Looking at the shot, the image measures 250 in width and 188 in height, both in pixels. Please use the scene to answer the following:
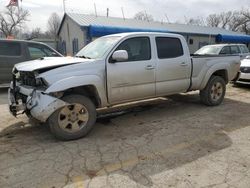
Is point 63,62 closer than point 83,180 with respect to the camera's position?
No

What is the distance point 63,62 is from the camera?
15.3ft

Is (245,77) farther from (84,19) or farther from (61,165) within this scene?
(84,19)

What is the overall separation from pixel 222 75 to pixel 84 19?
17.3 metres

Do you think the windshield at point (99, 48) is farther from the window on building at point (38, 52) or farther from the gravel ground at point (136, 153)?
the window on building at point (38, 52)

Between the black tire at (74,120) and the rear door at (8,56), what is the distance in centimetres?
578

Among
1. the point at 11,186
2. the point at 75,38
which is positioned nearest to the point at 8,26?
the point at 75,38

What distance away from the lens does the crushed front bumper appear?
14.1 feet

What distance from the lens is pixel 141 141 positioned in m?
4.60

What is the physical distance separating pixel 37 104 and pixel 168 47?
128 inches

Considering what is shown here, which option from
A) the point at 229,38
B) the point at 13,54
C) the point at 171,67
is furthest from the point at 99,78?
the point at 229,38

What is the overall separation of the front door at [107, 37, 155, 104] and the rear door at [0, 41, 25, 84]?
5.59 m

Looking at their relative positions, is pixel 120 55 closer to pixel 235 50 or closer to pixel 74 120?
pixel 74 120

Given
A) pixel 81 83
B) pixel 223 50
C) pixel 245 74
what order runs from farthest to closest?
pixel 223 50 < pixel 245 74 < pixel 81 83

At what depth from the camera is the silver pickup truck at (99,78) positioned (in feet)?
14.6
